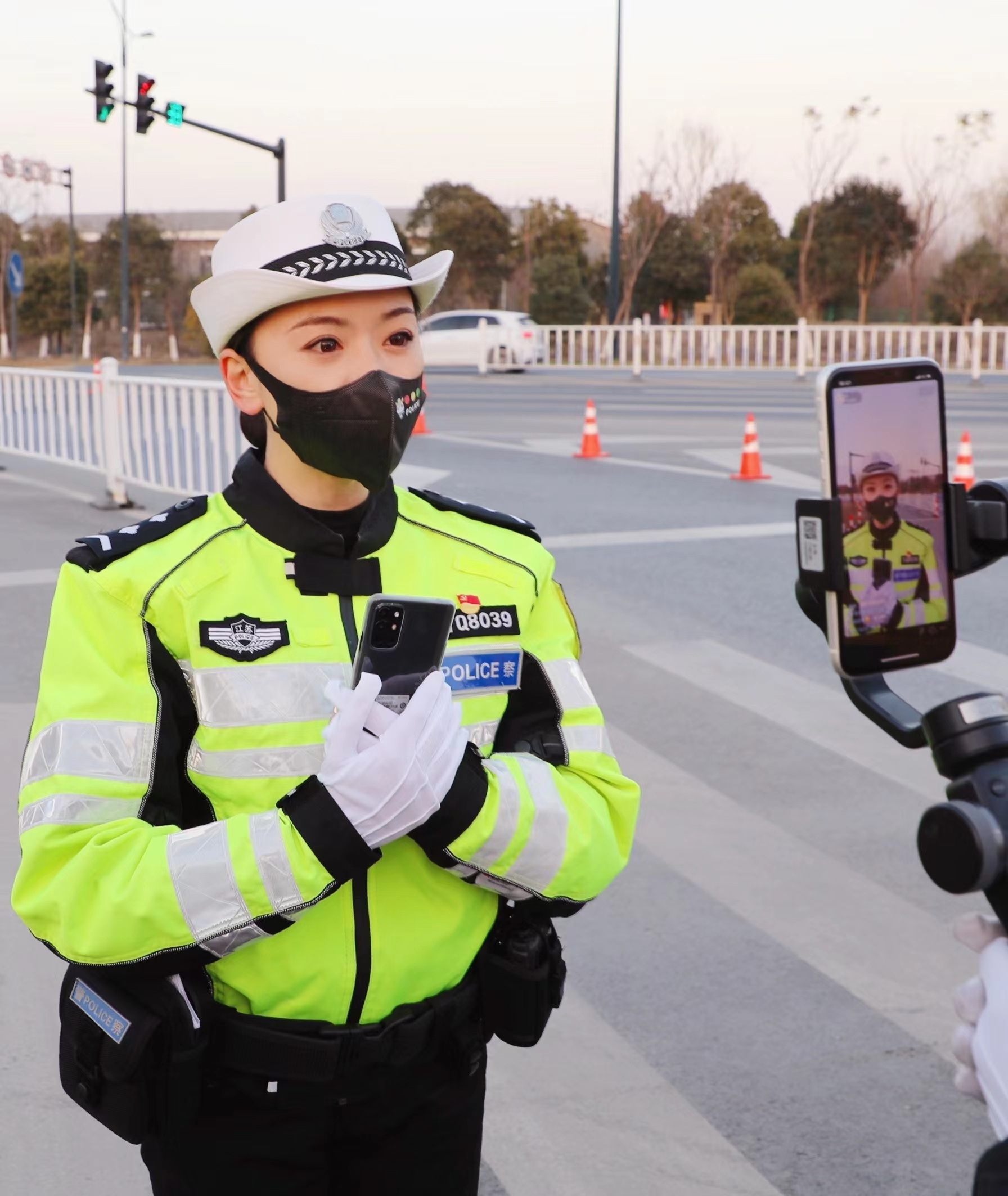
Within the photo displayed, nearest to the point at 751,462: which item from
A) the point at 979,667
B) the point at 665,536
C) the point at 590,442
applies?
the point at 590,442

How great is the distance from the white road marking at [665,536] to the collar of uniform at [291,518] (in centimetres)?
783

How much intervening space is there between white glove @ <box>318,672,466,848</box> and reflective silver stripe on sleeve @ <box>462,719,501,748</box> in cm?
24

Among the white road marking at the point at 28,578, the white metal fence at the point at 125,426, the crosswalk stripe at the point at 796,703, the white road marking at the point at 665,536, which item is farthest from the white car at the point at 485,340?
the crosswalk stripe at the point at 796,703

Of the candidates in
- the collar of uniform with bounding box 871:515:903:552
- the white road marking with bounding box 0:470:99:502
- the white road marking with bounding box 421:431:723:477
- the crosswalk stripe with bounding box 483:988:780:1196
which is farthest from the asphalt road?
the white road marking with bounding box 421:431:723:477

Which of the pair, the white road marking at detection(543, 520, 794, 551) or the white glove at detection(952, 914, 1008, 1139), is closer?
the white glove at detection(952, 914, 1008, 1139)

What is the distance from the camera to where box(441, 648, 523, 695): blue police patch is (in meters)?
1.95

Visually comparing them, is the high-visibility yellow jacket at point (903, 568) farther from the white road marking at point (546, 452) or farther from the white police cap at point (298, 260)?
the white road marking at point (546, 452)

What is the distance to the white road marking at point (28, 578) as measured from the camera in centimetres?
847

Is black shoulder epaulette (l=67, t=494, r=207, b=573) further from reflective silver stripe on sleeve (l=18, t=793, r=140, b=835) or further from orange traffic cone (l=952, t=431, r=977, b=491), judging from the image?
orange traffic cone (l=952, t=431, r=977, b=491)

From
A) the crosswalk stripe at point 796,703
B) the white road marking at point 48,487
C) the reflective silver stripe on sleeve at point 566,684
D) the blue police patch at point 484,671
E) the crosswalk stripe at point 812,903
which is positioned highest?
the blue police patch at point 484,671

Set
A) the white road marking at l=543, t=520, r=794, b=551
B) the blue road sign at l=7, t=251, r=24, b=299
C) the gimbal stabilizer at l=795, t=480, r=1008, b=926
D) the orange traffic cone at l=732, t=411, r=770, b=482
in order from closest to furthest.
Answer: the gimbal stabilizer at l=795, t=480, r=1008, b=926, the white road marking at l=543, t=520, r=794, b=551, the orange traffic cone at l=732, t=411, r=770, b=482, the blue road sign at l=7, t=251, r=24, b=299

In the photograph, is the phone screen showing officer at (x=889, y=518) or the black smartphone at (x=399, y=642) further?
the black smartphone at (x=399, y=642)

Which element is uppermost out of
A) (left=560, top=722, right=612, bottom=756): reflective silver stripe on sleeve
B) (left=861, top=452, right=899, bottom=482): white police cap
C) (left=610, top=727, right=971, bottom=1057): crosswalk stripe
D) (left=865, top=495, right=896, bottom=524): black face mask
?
(left=861, top=452, right=899, bottom=482): white police cap

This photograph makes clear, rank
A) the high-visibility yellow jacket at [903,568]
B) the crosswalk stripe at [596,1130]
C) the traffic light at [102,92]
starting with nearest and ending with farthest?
the high-visibility yellow jacket at [903,568] < the crosswalk stripe at [596,1130] < the traffic light at [102,92]
